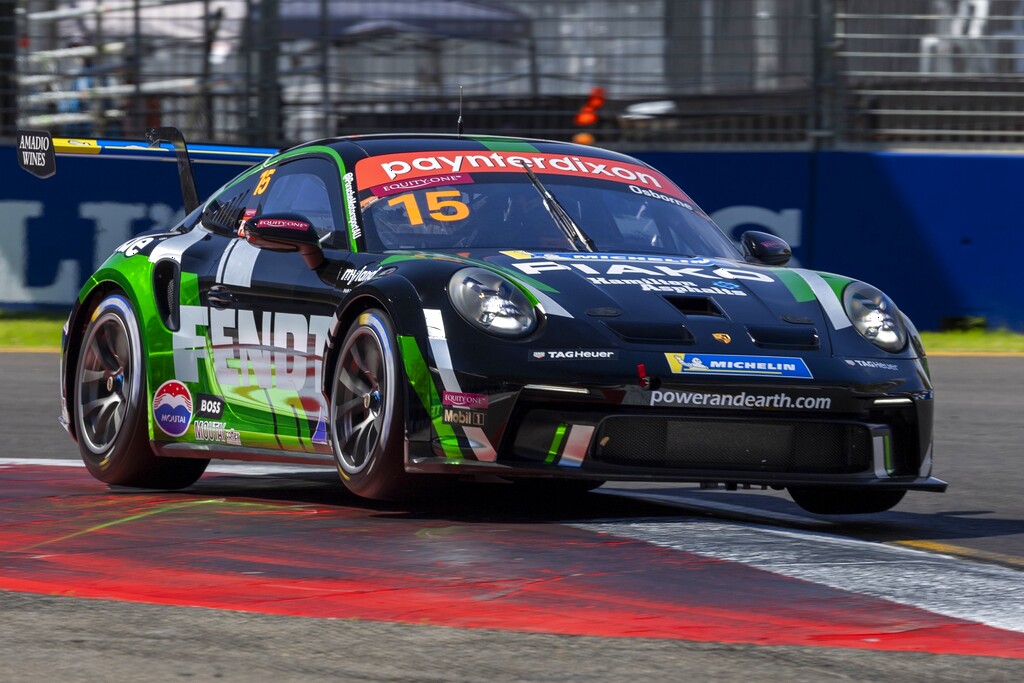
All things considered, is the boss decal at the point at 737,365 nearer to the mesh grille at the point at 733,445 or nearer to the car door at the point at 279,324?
the mesh grille at the point at 733,445

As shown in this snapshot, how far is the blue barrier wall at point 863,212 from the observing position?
1334cm

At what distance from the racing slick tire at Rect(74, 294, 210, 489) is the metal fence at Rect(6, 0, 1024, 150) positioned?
648cm

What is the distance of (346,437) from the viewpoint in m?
5.84

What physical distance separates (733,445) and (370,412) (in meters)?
1.08

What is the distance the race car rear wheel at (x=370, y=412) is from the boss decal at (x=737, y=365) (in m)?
0.81

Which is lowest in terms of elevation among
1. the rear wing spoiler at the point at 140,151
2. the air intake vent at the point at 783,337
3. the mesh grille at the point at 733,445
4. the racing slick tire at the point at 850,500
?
the racing slick tire at the point at 850,500

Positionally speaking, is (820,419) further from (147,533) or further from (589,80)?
(589,80)

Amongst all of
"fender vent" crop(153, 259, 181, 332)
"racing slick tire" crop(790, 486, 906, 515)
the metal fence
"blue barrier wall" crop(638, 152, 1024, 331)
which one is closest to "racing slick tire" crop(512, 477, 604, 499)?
"racing slick tire" crop(790, 486, 906, 515)

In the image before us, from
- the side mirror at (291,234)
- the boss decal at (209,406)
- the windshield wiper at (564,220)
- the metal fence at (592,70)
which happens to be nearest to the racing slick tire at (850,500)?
the windshield wiper at (564,220)

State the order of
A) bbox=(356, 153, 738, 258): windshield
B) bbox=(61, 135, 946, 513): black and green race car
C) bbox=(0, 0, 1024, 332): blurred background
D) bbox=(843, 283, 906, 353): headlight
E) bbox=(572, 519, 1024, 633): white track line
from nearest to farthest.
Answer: bbox=(572, 519, 1024, 633): white track line, bbox=(61, 135, 946, 513): black and green race car, bbox=(843, 283, 906, 353): headlight, bbox=(356, 153, 738, 258): windshield, bbox=(0, 0, 1024, 332): blurred background

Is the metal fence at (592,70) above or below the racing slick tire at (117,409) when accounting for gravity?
above

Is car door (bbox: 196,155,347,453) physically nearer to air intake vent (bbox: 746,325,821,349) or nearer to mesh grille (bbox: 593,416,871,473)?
mesh grille (bbox: 593,416,871,473)

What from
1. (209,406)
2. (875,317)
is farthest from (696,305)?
(209,406)

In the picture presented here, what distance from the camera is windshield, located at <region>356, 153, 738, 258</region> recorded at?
631 cm
